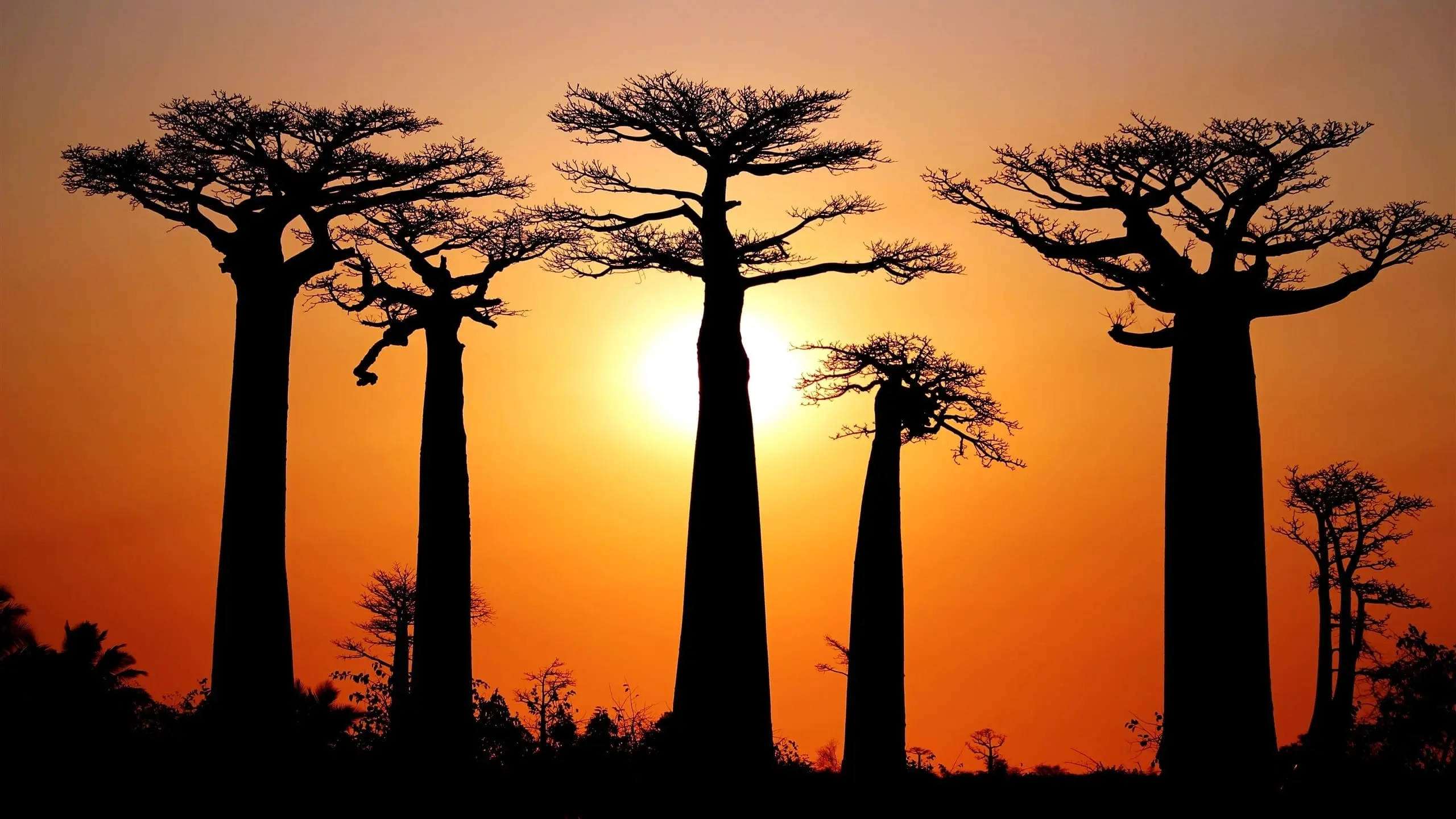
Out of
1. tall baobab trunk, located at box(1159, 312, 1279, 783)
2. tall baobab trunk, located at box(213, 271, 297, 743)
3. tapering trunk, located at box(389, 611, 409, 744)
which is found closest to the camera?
tall baobab trunk, located at box(1159, 312, 1279, 783)

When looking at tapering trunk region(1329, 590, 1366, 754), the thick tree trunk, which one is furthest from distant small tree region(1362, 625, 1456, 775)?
the thick tree trunk

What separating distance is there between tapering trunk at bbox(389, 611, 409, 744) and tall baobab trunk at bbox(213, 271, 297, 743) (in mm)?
2672

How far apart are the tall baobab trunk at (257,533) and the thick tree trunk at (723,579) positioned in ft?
13.7

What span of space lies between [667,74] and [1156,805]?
926 cm

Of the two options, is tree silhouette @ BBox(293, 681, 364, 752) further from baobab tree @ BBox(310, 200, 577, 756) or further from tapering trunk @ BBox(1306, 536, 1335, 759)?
tapering trunk @ BBox(1306, 536, 1335, 759)

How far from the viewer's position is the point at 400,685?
839 inches

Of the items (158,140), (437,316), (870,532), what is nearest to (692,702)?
(870,532)

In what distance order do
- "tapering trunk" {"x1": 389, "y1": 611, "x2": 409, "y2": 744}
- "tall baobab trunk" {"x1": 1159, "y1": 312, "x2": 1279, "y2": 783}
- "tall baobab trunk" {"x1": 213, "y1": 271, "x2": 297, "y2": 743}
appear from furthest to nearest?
"tapering trunk" {"x1": 389, "y1": 611, "x2": 409, "y2": 744} < "tall baobab trunk" {"x1": 213, "y1": 271, "x2": 297, "y2": 743} < "tall baobab trunk" {"x1": 1159, "y1": 312, "x2": 1279, "y2": 783}

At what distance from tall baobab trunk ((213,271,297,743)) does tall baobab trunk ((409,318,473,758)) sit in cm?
279

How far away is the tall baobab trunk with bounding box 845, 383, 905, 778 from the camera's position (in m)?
19.0

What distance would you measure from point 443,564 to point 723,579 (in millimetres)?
4473

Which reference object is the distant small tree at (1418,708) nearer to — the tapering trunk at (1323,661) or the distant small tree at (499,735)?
the tapering trunk at (1323,661)

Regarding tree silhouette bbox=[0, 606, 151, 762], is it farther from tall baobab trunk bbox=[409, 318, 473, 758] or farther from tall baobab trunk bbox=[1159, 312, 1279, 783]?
tall baobab trunk bbox=[1159, 312, 1279, 783]

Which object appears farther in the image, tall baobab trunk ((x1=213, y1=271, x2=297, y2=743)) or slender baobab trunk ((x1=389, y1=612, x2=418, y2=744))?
slender baobab trunk ((x1=389, y1=612, x2=418, y2=744))
